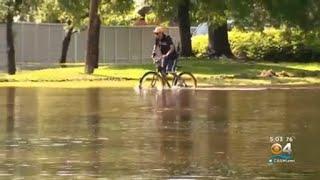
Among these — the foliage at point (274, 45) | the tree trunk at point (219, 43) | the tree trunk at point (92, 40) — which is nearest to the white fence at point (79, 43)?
the foliage at point (274, 45)

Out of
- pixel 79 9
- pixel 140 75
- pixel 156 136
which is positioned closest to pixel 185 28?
pixel 79 9

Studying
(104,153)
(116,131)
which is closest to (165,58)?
(116,131)

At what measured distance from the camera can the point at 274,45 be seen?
43594 mm

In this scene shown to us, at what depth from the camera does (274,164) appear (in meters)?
A: 10.1

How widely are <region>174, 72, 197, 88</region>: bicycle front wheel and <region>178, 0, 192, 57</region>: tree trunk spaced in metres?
13.6

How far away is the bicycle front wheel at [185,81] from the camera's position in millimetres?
25328

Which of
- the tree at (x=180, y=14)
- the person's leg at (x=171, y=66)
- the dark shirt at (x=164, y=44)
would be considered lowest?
the person's leg at (x=171, y=66)

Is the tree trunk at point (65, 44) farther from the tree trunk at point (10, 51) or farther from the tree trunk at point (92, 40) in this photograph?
the tree trunk at point (92, 40)

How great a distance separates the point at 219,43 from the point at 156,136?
94.7 feet

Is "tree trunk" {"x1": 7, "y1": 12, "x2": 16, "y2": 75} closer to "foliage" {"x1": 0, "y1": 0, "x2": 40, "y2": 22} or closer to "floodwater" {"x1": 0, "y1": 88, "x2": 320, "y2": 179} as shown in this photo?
"foliage" {"x1": 0, "y1": 0, "x2": 40, "y2": 22}

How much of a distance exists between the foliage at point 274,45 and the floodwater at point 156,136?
2143cm

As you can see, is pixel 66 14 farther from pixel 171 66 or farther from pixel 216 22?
pixel 171 66
